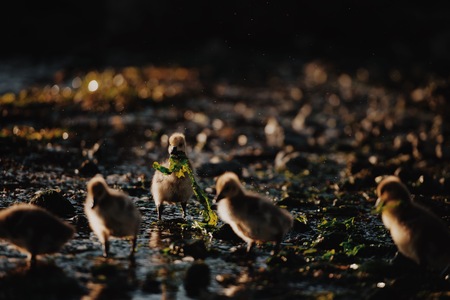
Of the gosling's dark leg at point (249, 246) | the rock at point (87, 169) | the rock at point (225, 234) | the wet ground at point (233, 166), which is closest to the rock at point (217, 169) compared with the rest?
the wet ground at point (233, 166)

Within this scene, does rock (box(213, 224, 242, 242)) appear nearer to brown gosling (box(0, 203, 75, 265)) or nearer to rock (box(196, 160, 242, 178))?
brown gosling (box(0, 203, 75, 265))

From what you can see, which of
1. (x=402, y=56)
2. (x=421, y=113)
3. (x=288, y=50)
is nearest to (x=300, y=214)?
(x=421, y=113)

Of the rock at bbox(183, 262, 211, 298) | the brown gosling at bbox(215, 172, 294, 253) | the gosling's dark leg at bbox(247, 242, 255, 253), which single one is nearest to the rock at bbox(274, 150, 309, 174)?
the gosling's dark leg at bbox(247, 242, 255, 253)

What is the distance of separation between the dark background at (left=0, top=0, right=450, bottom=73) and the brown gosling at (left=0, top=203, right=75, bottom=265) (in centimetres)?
3358

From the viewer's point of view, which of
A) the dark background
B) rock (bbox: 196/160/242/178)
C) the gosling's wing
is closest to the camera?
the gosling's wing

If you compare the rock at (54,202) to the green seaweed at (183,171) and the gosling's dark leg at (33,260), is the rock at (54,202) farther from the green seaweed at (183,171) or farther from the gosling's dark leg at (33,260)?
the gosling's dark leg at (33,260)

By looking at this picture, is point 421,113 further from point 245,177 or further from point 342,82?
point 245,177

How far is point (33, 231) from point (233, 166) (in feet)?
23.0

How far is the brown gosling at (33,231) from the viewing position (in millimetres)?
7727

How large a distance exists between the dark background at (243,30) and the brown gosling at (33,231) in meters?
33.6

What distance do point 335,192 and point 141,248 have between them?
5.39 m

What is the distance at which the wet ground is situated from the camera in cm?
773

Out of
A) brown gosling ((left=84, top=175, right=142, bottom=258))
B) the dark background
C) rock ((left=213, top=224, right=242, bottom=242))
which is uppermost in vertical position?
the dark background

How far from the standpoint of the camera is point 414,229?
7.92 meters
